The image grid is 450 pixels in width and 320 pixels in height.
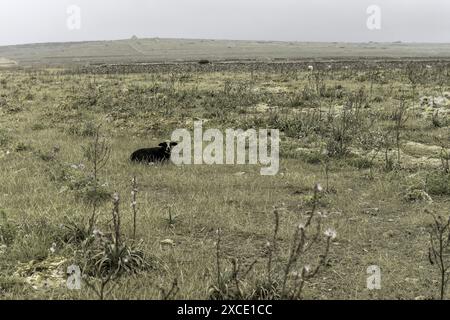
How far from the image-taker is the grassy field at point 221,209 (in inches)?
169

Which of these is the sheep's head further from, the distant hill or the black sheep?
the distant hill

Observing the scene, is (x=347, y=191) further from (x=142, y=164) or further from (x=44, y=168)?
(x=44, y=168)

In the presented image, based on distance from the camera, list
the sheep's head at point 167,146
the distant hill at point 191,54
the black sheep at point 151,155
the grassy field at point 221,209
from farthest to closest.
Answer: the distant hill at point 191,54, the sheep's head at point 167,146, the black sheep at point 151,155, the grassy field at point 221,209

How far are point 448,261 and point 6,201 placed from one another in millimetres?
5315

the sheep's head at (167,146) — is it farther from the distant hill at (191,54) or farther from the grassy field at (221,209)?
the distant hill at (191,54)

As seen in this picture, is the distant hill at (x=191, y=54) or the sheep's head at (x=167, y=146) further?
the distant hill at (x=191, y=54)

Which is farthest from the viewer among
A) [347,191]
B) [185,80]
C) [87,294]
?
[185,80]

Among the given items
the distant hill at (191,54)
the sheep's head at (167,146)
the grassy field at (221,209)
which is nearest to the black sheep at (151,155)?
the sheep's head at (167,146)

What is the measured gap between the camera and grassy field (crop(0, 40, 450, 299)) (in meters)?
4.29

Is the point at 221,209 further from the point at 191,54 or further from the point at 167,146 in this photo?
the point at 191,54

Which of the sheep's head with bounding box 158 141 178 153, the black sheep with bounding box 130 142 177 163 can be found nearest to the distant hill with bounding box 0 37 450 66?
the sheep's head with bounding box 158 141 178 153

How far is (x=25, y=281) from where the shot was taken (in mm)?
4230

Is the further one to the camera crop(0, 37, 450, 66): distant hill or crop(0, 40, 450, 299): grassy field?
crop(0, 37, 450, 66): distant hill
